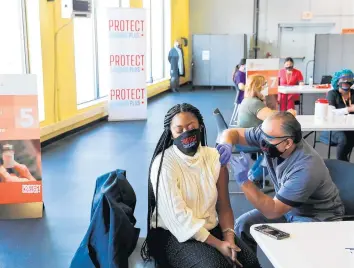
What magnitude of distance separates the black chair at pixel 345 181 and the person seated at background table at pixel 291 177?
0.23 feet

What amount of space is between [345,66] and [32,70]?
28.8 ft

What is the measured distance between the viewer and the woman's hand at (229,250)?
2.10 meters

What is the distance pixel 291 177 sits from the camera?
7.52 ft

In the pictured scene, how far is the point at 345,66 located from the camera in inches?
489

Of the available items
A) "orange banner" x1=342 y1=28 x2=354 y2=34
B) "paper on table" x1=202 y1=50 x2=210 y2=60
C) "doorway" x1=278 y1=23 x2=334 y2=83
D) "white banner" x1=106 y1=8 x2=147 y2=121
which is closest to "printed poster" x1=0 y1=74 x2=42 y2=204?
"white banner" x1=106 y1=8 x2=147 y2=121

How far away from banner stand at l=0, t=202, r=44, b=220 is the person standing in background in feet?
30.7

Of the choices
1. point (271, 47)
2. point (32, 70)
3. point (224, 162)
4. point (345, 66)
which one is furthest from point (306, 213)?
Result: point (271, 47)

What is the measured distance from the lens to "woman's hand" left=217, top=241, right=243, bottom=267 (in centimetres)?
210

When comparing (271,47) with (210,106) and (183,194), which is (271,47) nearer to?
(210,106)

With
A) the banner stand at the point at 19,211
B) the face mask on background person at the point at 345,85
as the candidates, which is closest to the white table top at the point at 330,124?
the face mask on background person at the point at 345,85

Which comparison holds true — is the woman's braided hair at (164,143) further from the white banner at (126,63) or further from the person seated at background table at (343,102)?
the white banner at (126,63)

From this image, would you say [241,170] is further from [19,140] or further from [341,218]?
[19,140]

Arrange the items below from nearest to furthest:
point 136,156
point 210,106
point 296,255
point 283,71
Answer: point 296,255
point 136,156
point 283,71
point 210,106

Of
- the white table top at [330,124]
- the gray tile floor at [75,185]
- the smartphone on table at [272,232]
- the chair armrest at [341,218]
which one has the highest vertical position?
the white table top at [330,124]
